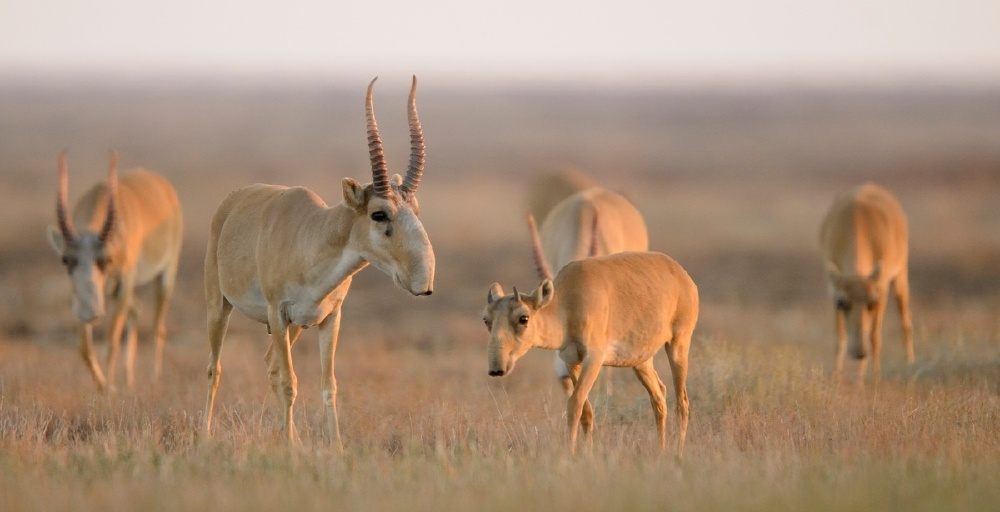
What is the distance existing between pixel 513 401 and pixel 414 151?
388 centimetres

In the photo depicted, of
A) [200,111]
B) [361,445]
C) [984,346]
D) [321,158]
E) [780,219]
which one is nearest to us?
[361,445]

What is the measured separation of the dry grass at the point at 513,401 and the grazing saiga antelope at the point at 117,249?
1.91 ft

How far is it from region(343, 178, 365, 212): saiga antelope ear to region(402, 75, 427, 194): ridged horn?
12.0 inches

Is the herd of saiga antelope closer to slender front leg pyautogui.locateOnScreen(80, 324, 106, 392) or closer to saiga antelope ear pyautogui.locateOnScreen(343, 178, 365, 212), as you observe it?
saiga antelope ear pyautogui.locateOnScreen(343, 178, 365, 212)

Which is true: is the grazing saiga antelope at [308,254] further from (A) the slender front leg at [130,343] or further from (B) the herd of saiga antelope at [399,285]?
(A) the slender front leg at [130,343]

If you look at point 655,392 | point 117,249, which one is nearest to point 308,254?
point 655,392

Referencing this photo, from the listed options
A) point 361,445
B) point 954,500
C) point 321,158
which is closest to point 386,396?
point 361,445

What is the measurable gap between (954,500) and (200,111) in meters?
137

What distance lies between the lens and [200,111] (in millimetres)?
138750

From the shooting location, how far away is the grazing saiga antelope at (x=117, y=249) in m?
14.1

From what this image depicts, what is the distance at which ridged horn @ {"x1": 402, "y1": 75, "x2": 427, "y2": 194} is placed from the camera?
9.07 meters

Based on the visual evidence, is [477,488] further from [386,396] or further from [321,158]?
[321,158]

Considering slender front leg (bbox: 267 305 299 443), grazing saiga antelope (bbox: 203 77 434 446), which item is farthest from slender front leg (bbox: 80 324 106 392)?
slender front leg (bbox: 267 305 299 443)

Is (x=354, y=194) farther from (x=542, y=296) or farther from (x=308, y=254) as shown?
(x=542, y=296)
